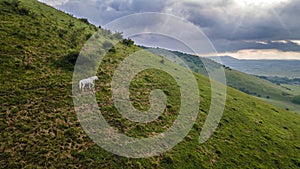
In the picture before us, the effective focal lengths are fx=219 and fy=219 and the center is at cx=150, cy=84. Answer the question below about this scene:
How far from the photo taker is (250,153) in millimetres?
28812

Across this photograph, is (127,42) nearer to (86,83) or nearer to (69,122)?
(86,83)

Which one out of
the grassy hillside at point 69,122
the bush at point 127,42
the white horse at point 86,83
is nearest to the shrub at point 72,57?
the grassy hillside at point 69,122

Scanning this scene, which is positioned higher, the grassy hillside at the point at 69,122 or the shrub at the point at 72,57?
the shrub at the point at 72,57

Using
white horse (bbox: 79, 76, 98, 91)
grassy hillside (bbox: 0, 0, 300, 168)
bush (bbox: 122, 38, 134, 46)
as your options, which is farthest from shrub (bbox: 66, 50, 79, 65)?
bush (bbox: 122, 38, 134, 46)

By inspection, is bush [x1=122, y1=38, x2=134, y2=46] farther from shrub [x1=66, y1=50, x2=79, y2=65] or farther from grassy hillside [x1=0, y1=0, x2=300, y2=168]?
shrub [x1=66, y1=50, x2=79, y2=65]

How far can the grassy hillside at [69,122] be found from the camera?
64.0ft

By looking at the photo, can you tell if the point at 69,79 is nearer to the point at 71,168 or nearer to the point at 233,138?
the point at 71,168

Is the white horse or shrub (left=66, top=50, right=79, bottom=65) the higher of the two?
shrub (left=66, top=50, right=79, bottom=65)

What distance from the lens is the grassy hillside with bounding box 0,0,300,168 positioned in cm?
1952

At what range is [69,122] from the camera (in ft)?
76.1

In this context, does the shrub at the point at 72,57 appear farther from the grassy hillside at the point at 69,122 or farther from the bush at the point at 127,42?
the bush at the point at 127,42

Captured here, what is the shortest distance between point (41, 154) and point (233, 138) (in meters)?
24.6

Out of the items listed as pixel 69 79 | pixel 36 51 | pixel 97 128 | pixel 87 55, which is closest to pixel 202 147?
pixel 97 128

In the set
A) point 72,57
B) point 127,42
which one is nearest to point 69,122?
point 72,57
